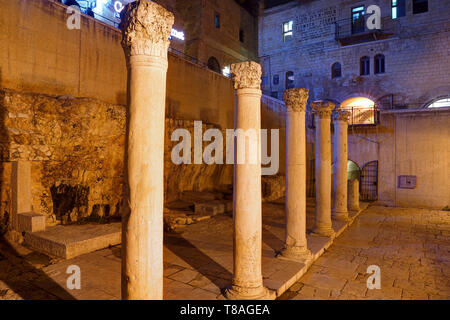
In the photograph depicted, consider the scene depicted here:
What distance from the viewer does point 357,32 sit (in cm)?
2011

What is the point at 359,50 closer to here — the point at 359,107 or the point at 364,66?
the point at 364,66

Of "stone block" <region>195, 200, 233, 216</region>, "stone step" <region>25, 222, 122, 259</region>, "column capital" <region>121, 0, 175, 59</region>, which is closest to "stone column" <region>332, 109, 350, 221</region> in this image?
"stone block" <region>195, 200, 233, 216</region>

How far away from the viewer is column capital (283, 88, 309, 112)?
20.9 ft

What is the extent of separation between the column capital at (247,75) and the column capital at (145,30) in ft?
5.44

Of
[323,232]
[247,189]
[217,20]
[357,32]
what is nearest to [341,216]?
[323,232]

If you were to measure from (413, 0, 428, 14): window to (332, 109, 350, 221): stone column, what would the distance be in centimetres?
1333

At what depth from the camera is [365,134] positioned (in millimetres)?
15867

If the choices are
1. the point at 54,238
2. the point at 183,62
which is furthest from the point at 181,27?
the point at 54,238

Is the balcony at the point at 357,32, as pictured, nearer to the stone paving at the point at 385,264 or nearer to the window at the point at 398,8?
the window at the point at 398,8

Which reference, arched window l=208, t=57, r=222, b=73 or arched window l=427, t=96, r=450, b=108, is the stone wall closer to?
arched window l=208, t=57, r=222, b=73

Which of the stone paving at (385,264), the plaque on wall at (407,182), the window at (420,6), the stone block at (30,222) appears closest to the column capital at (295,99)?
the stone paving at (385,264)

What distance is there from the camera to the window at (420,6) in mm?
18281

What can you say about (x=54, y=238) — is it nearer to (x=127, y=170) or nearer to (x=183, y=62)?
(x=127, y=170)

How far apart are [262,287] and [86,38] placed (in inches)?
379
